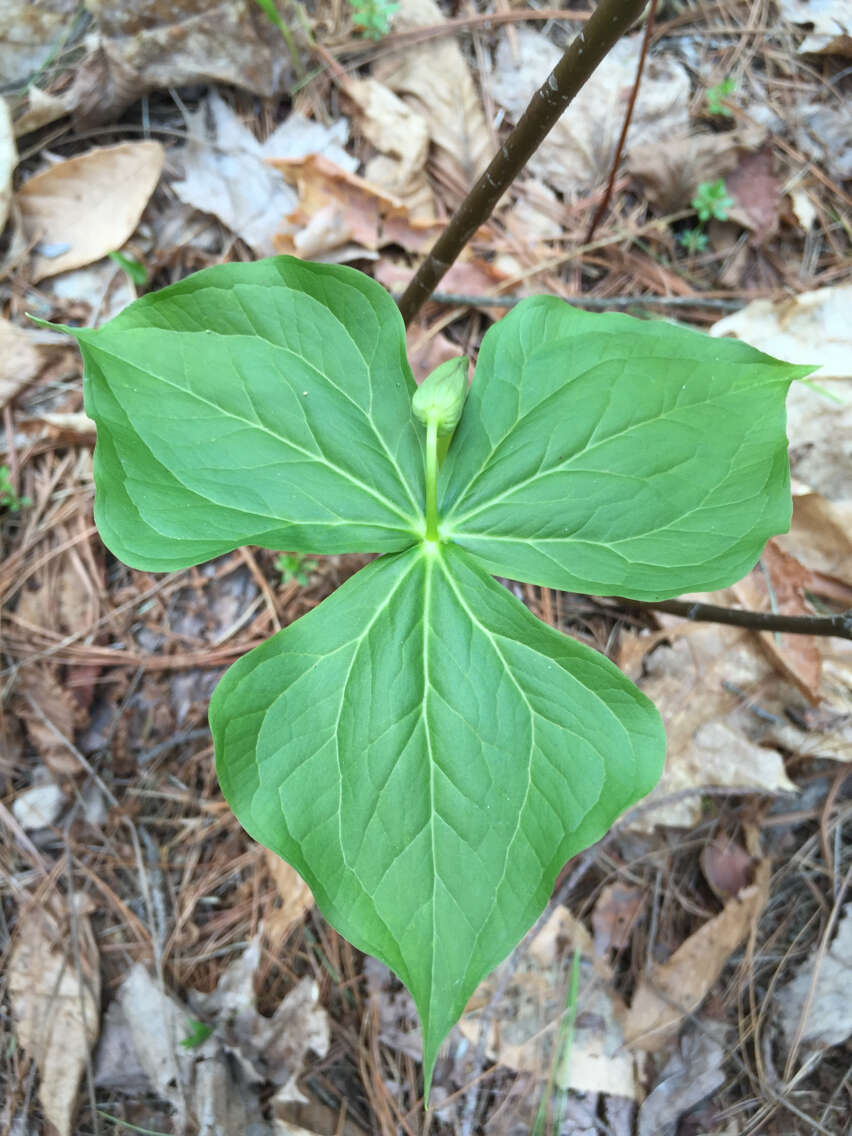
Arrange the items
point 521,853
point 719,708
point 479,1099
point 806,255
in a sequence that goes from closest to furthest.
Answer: point 521,853 < point 479,1099 < point 719,708 < point 806,255

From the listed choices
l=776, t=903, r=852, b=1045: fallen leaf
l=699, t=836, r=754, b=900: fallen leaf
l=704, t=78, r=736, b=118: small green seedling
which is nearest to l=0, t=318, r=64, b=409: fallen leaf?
l=704, t=78, r=736, b=118: small green seedling

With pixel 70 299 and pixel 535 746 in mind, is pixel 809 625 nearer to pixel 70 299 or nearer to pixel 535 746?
pixel 535 746

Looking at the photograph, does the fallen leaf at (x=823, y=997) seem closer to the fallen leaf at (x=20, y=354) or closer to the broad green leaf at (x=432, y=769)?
the broad green leaf at (x=432, y=769)

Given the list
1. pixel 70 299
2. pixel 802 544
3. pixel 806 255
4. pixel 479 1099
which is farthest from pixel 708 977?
pixel 70 299

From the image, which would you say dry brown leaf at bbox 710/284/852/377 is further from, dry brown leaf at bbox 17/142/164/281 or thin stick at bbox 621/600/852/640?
dry brown leaf at bbox 17/142/164/281

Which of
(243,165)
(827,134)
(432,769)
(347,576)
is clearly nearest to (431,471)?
(432,769)

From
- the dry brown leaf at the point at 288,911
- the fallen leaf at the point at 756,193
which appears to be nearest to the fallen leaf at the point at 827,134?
the fallen leaf at the point at 756,193

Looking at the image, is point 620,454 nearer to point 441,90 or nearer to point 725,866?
point 725,866
